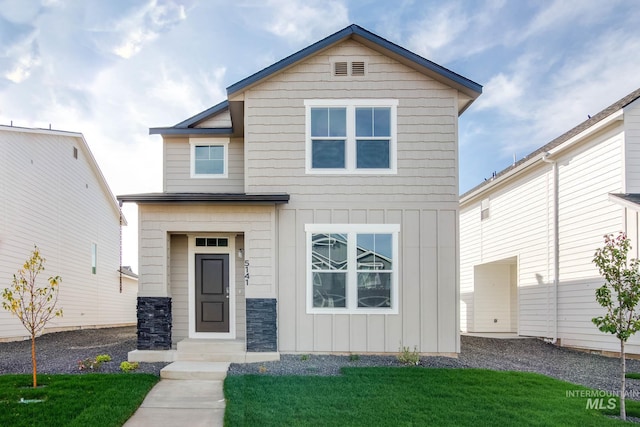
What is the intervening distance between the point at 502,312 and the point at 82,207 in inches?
625

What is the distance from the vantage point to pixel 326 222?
9195mm

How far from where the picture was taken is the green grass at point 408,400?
5.42m

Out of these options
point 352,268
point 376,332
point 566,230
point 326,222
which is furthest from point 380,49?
point 566,230

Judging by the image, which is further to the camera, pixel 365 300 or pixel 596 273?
pixel 596 273

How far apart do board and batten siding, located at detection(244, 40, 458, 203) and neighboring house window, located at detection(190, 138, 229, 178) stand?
63.7 inches

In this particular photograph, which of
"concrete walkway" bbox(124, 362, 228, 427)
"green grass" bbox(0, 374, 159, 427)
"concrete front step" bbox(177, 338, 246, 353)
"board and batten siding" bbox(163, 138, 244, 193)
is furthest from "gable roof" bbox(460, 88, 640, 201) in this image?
"green grass" bbox(0, 374, 159, 427)

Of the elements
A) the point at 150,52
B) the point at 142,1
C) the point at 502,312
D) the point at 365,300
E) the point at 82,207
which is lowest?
the point at 502,312

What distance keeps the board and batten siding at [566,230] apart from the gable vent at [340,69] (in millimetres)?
6215

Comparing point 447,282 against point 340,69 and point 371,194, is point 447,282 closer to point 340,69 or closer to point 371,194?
point 371,194

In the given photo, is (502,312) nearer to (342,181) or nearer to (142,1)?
(342,181)

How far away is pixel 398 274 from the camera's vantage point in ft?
29.9

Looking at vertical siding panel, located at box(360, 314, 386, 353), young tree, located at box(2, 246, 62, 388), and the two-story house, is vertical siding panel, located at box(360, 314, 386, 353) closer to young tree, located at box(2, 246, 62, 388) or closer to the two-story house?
the two-story house

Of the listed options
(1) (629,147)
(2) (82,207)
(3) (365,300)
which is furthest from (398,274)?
(2) (82,207)

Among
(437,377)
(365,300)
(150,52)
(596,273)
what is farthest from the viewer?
(150,52)
